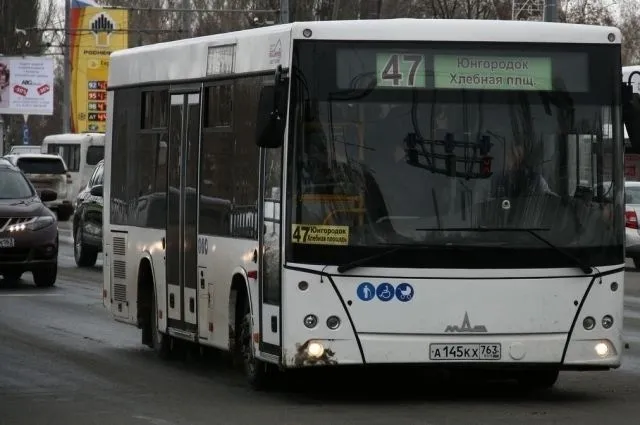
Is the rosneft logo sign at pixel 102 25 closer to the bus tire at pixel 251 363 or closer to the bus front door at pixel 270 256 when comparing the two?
the bus tire at pixel 251 363

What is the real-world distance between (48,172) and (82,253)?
23225 millimetres

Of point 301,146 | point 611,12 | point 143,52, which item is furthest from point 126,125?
point 611,12

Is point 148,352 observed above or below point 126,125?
below

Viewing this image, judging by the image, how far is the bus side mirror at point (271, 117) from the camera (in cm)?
1177

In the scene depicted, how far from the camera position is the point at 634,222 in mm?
30266

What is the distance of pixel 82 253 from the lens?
99.0 feet

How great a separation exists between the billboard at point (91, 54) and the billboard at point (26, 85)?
10.3 metres

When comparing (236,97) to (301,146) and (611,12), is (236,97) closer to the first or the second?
(301,146)

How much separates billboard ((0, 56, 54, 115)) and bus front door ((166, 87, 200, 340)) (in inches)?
2816

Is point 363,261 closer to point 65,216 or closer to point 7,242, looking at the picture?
point 7,242

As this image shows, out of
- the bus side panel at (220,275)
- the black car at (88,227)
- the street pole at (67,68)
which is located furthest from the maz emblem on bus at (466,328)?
the street pole at (67,68)

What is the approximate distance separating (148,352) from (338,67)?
4931 mm

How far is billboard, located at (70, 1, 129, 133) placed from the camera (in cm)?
7012

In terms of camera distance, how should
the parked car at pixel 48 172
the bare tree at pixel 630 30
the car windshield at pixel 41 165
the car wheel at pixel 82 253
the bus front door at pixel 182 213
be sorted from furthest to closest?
the bare tree at pixel 630 30, the car windshield at pixel 41 165, the parked car at pixel 48 172, the car wheel at pixel 82 253, the bus front door at pixel 182 213
